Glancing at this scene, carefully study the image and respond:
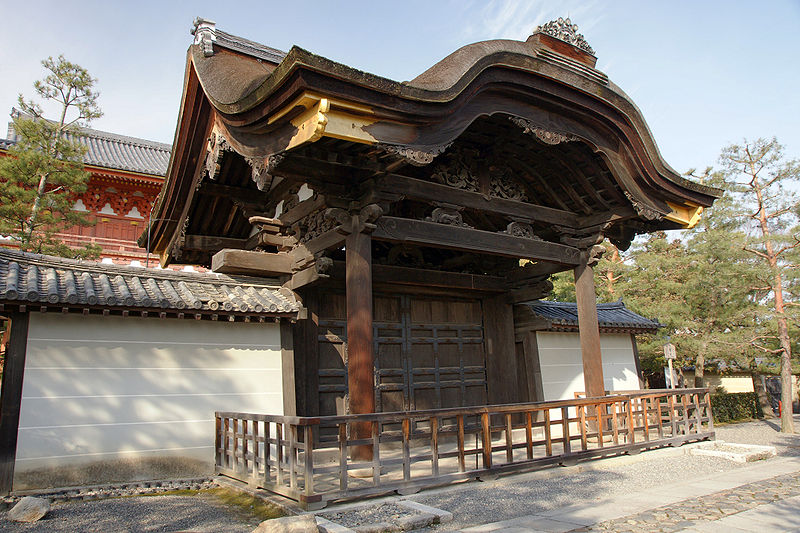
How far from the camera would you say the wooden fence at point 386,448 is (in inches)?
201

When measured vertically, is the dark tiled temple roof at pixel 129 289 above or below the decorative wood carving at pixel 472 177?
below

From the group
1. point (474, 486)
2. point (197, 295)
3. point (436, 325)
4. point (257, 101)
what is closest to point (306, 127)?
point (257, 101)

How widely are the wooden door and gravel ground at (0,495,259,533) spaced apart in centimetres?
283

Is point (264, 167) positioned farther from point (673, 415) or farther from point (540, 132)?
point (673, 415)

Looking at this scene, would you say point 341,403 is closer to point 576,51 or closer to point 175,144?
point 175,144

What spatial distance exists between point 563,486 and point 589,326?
10.9ft

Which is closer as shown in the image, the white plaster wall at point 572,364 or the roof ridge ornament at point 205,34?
the roof ridge ornament at point 205,34

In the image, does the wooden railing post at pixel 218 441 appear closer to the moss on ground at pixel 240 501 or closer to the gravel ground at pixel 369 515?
the moss on ground at pixel 240 501

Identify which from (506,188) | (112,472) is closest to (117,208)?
(112,472)

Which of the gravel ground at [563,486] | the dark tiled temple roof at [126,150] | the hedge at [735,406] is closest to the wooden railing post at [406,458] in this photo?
the gravel ground at [563,486]

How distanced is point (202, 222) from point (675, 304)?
552 inches

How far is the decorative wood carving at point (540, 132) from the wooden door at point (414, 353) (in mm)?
3626

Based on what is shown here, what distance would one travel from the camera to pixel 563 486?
6.02 metres

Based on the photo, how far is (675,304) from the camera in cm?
1695
